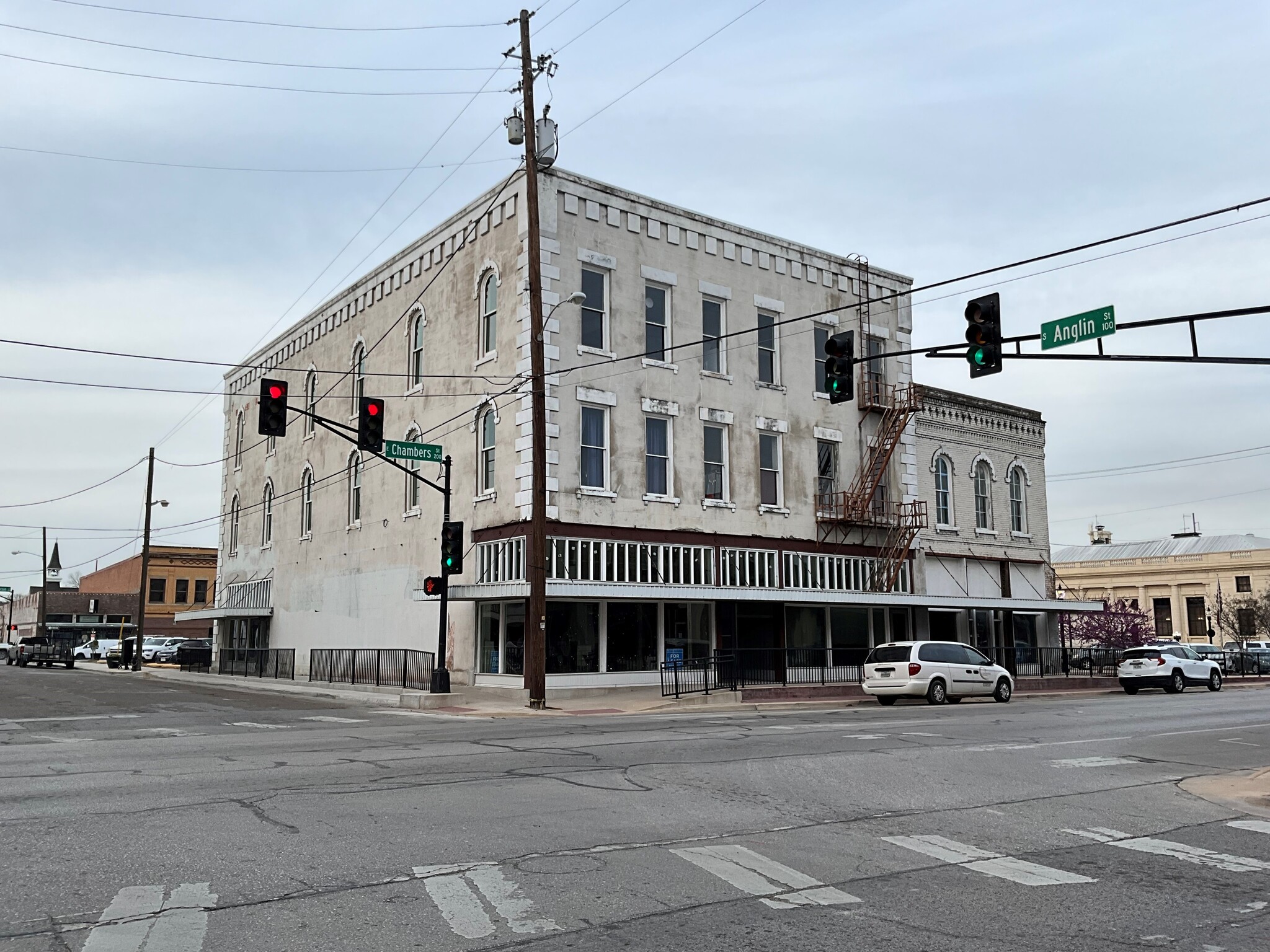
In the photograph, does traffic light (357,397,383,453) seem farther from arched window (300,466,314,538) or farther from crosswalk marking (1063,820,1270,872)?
arched window (300,466,314,538)

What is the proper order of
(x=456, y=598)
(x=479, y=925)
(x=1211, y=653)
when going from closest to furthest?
1. (x=479, y=925)
2. (x=456, y=598)
3. (x=1211, y=653)

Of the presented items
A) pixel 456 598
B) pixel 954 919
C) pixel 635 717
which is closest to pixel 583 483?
pixel 456 598

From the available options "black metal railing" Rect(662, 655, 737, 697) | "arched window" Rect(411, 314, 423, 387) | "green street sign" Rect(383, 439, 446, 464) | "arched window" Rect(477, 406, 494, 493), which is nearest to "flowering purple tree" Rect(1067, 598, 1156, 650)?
"black metal railing" Rect(662, 655, 737, 697)

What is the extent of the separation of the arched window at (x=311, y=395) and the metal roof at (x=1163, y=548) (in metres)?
68.1

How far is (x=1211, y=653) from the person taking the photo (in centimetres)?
5109

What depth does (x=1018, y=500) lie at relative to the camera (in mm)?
42031

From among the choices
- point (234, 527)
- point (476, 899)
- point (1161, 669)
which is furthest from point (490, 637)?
point (234, 527)

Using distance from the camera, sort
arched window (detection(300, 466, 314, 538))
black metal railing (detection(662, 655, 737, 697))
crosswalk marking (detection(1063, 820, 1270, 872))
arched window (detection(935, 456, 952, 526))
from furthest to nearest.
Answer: arched window (detection(300, 466, 314, 538)), arched window (detection(935, 456, 952, 526)), black metal railing (detection(662, 655, 737, 697)), crosswalk marking (detection(1063, 820, 1270, 872))

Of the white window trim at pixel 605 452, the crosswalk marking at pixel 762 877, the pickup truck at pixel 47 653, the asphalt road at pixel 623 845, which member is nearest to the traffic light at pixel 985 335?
the asphalt road at pixel 623 845

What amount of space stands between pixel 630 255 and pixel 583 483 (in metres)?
6.81

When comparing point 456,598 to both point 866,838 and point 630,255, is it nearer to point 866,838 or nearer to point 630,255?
point 630,255

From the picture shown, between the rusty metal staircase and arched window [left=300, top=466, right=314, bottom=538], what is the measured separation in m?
19.3

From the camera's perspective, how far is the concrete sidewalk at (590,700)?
2481 cm

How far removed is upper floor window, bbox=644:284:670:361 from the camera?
31688mm
